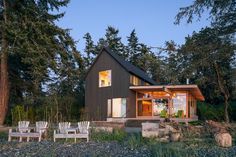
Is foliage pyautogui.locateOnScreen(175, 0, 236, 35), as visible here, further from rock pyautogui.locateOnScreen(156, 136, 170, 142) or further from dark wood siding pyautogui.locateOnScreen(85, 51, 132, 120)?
dark wood siding pyautogui.locateOnScreen(85, 51, 132, 120)

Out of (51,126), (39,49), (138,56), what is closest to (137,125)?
(39,49)

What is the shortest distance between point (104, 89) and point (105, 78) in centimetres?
89

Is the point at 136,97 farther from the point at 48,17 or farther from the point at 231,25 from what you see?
the point at 231,25

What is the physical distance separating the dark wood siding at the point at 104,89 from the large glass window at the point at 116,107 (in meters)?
0.30

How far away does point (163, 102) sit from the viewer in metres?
27.5

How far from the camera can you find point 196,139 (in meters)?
10.8

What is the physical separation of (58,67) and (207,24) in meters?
9.55

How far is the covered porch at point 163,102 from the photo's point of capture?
26286 mm

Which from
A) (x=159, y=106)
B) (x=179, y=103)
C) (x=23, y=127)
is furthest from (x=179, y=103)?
(x=23, y=127)

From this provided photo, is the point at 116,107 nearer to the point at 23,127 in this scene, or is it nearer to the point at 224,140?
the point at 23,127

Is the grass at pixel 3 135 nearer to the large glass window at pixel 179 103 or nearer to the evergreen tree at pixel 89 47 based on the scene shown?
the large glass window at pixel 179 103

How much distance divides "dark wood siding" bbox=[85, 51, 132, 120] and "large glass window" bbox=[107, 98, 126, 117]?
30cm

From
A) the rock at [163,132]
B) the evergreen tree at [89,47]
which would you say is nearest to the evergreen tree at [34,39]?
the rock at [163,132]

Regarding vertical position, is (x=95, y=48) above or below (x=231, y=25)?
above
